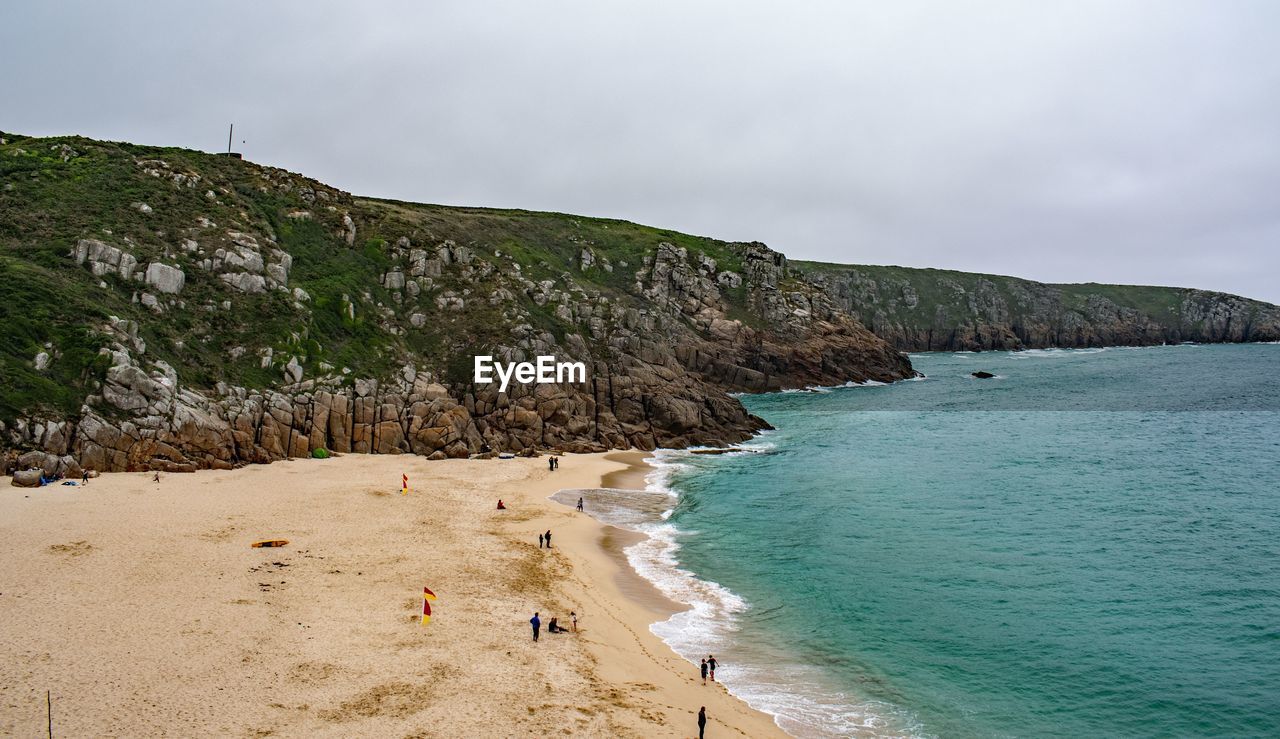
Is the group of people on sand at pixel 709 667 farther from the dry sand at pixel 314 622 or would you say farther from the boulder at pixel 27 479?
the boulder at pixel 27 479

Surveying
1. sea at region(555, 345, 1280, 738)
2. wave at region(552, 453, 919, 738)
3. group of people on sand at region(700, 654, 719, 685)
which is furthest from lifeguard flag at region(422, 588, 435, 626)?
group of people on sand at region(700, 654, 719, 685)

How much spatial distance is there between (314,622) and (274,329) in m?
41.1

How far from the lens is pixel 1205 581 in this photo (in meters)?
34.7

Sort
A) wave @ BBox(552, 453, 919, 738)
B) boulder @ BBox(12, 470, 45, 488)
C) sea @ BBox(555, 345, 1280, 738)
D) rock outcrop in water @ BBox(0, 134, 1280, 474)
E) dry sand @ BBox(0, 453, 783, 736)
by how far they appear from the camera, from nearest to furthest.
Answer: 1. dry sand @ BBox(0, 453, 783, 736)
2. wave @ BBox(552, 453, 919, 738)
3. sea @ BBox(555, 345, 1280, 738)
4. boulder @ BBox(12, 470, 45, 488)
5. rock outcrop in water @ BBox(0, 134, 1280, 474)

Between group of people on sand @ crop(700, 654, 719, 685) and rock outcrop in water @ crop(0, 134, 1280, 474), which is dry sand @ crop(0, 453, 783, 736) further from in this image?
rock outcrop in water @ crop(0, 134, 1280, 474)

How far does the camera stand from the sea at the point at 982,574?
2503cm

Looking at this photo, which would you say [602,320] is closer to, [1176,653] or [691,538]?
[691,538]

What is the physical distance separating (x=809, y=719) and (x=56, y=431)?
47296 mm

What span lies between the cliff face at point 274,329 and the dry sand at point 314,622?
7.55 m

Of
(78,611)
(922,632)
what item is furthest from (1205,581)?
(78,611)

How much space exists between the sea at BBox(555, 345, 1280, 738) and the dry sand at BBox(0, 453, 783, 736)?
3.72 m

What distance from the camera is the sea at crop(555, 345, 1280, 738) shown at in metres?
25.0

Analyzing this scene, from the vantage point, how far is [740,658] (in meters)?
28.5

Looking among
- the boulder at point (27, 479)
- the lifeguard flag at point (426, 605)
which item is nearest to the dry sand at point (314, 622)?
the lifeguard flag at point (426, 605)
